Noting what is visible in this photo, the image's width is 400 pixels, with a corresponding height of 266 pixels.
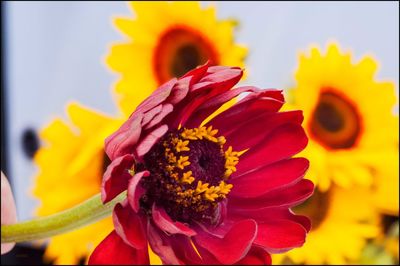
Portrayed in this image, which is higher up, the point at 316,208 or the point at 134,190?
the point at 134,190

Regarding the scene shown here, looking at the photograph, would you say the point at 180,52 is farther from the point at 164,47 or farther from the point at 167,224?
the point at 167,224

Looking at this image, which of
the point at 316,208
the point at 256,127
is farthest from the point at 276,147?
the point at 316,208

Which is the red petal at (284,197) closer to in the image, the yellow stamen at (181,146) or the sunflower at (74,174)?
the yellow stamen at (181,146)

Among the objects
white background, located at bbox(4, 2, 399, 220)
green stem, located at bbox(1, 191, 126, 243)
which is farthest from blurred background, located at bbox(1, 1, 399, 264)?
green stem, located at bbox(1, 191, 126, 243)

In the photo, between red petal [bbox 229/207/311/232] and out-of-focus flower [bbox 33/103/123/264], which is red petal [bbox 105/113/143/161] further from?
out-of-focus flower [bbox 33/103/123/264]

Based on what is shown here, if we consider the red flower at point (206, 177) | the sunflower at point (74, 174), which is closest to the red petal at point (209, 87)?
the red flower at point (206, 177)
